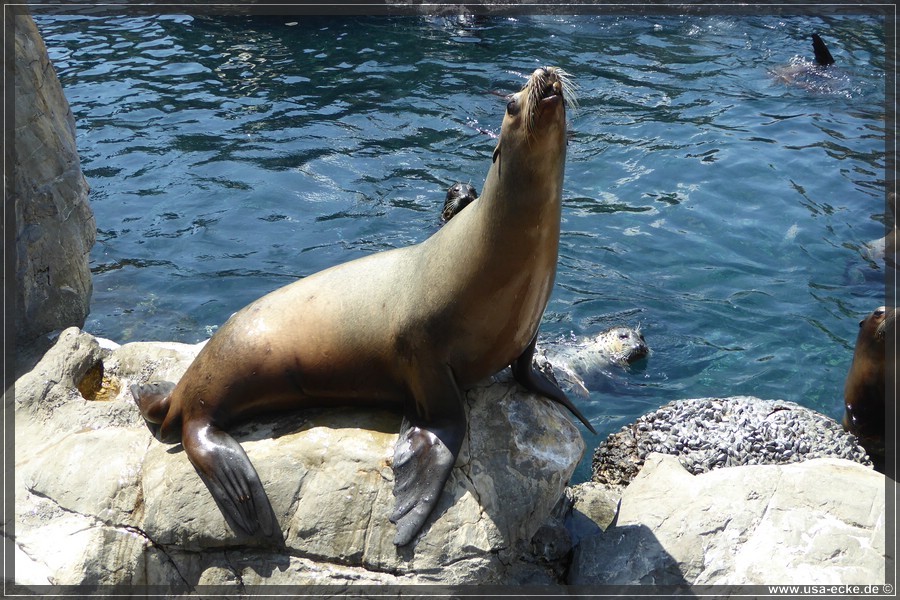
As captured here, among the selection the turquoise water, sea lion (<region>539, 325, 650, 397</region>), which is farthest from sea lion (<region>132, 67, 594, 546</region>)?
the turquoise water

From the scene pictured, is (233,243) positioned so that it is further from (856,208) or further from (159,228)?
(856,208)

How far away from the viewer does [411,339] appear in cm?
464

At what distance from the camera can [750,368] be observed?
800 centimetres

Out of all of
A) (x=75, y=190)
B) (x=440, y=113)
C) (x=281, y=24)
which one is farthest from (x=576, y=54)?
(x=75, y=190)

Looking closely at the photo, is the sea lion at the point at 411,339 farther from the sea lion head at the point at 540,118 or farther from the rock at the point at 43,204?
the rock at the point at 43,204

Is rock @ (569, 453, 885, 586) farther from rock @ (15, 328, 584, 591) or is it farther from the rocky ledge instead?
rock @ (15, 328, 584, 591)

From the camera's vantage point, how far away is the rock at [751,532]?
450cm

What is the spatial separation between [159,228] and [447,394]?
6467mm

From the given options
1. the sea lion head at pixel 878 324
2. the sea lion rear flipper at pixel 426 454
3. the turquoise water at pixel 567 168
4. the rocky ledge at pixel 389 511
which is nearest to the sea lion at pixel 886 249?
the turquoise water at pixel 567 168

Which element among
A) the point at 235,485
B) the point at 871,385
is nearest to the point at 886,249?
the point at 871,385

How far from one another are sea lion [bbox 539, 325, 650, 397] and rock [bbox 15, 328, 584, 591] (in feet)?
8.94

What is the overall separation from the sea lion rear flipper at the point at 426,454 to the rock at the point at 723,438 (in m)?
2.17

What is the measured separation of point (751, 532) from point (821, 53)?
11.4m

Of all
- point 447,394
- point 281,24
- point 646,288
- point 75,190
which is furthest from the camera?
point 281,24
